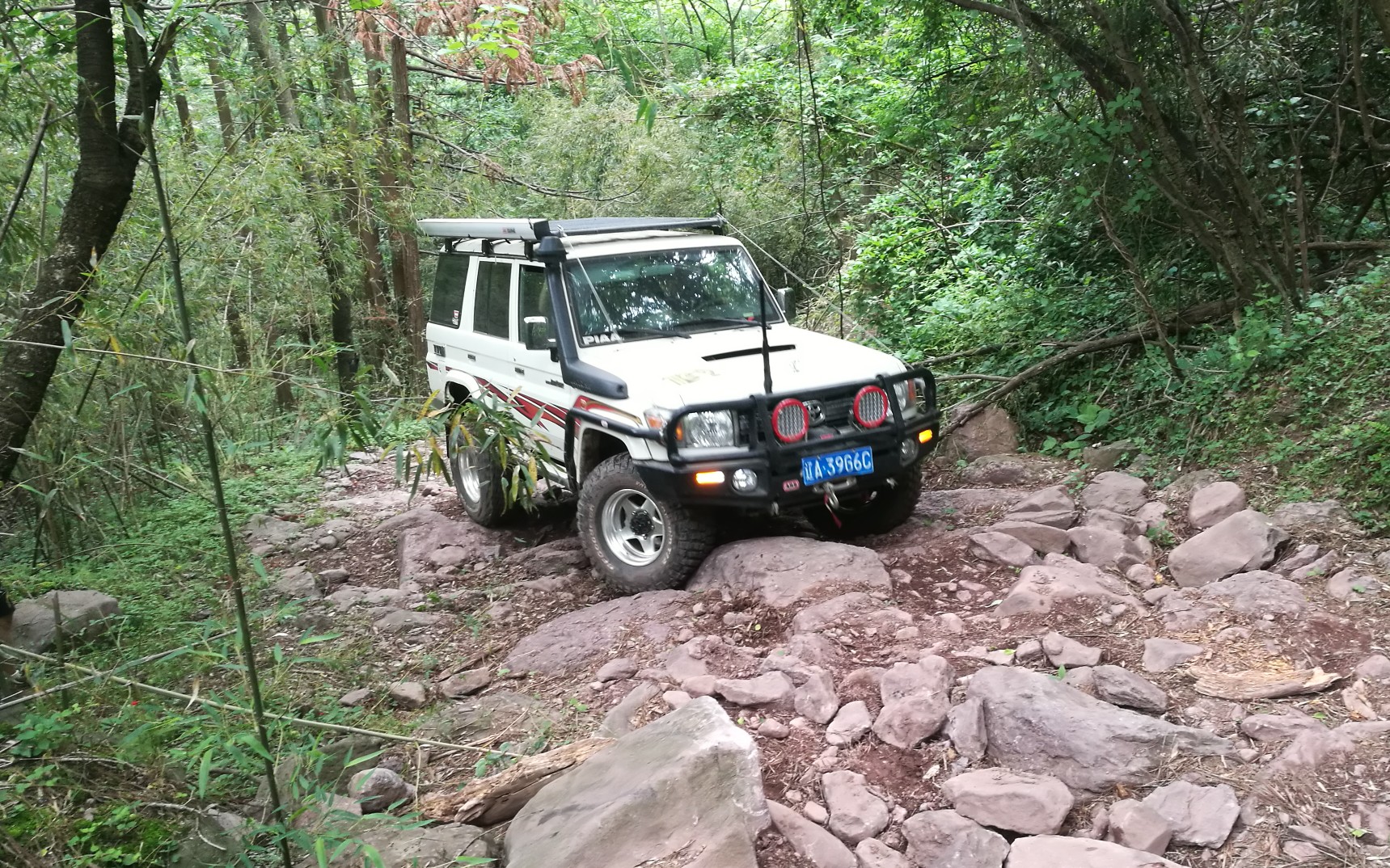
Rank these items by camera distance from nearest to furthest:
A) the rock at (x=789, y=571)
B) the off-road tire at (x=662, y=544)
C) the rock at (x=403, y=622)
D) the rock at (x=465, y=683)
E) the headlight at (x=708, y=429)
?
the rock at (x=465, y=683)
the rock at (x=789, y=571)
the headlight at (x=708, y=429)
the off-road tire at (x=662, y=544)
the rock at (x=403, y=622)

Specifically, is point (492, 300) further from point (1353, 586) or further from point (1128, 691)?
point (1353, 586)

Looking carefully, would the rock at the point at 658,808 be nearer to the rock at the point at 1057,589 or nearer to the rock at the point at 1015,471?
the rock at the point at 1057,589

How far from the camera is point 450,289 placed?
22.7 feet

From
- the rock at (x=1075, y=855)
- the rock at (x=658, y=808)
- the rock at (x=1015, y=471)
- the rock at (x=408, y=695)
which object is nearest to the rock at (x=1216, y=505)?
the rock at (x=1015, y=471)

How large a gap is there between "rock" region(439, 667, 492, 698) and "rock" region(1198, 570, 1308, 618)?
3.18 m

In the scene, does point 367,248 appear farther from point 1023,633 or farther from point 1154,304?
point 1023,633

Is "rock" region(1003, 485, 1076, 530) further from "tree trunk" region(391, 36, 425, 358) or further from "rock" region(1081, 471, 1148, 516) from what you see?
"tree trunk" region(391, 36, 425, 358)

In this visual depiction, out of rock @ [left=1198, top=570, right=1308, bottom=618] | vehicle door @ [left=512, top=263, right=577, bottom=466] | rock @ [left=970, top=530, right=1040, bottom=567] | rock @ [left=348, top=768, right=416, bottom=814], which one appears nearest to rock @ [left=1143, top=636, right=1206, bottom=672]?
rock @ [left=1198, top=570, right=1308, bottom=618]

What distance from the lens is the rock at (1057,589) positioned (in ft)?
13.6

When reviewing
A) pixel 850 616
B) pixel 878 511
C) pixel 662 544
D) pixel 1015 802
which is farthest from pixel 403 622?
pixel 1015 802

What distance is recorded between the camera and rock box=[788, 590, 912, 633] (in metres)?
4.15

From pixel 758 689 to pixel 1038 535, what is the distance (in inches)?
78.1

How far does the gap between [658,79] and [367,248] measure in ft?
32.6

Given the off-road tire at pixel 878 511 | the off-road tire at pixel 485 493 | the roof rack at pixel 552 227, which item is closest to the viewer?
the off-road tire at pixel 878 511
